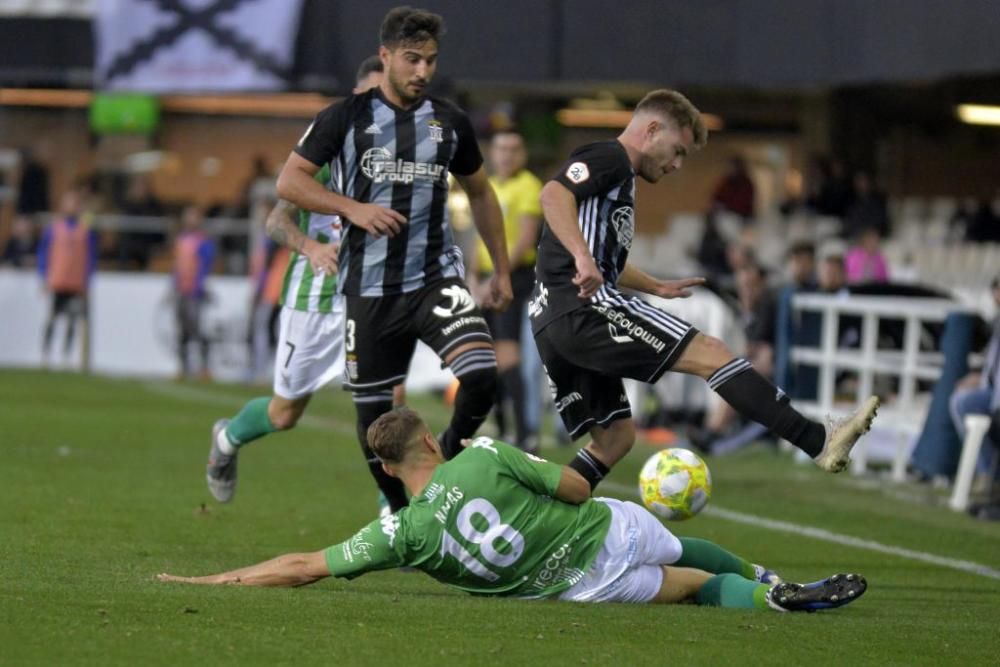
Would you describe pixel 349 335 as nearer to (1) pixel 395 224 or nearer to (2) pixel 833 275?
(1) pixel 395 224

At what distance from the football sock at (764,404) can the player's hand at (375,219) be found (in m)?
1.55

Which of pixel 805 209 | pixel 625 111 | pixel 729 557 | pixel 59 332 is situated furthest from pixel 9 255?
pixel 729 557

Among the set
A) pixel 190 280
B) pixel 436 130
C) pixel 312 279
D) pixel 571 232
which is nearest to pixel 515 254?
pixel 312 279

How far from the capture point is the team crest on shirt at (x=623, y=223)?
8008mm

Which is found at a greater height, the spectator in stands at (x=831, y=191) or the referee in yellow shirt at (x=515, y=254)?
the spectator in stands at (x=831, y=191)

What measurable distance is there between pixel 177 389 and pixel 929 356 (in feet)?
33.2

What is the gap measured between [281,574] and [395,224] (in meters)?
1.82

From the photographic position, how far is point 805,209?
23.4 metres

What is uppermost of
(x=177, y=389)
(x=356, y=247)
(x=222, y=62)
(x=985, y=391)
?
(x=222, y=62)

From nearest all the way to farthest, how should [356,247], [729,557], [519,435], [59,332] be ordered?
[729,557], [356,247], [519,435], [59,332]

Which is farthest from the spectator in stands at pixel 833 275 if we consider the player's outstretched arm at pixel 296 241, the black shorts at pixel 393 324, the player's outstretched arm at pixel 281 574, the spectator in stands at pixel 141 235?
the spectator in stands at pixel 141 235

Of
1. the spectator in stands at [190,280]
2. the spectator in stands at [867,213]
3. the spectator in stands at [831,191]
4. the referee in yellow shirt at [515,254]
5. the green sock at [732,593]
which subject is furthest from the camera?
the spectator in stands at [190,280]

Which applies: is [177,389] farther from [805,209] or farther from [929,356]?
[929,356]

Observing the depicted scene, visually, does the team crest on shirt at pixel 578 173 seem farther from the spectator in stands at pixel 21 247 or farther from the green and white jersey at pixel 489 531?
the spectator in stands at pixel 21 247
